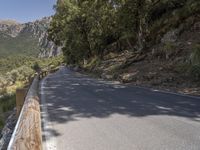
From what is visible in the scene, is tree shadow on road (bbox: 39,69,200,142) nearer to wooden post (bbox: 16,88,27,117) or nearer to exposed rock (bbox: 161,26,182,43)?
wooden post (bbox: 16,88,27,117)

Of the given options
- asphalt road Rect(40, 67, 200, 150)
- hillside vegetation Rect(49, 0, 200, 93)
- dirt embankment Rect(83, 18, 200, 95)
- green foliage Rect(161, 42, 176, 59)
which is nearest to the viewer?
asphalt road Rect(40, 67, 200, 150)

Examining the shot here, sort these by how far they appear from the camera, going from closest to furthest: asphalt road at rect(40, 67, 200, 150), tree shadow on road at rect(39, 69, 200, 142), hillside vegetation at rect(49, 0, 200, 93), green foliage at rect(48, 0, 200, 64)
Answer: asphalt road at rect(40, 67, 200, 150)
tree shadow on road at rect(39, 69, 200, 142)
hillside vegetation at rect(49, 0, 200, 93)
green foliage at rect(48, 0, 200, 64)

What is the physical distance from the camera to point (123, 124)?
809cm

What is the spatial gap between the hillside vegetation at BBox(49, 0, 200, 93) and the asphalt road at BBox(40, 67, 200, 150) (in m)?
5.10

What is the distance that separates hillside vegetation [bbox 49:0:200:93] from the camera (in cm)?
1939

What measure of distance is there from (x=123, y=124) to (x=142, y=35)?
22948 millimetres

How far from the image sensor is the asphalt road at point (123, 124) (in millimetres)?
6277

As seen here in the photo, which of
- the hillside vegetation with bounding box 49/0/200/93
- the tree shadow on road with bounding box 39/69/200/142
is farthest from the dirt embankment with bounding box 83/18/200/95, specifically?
the tree shadow on road with bounding box 39/69/200/142

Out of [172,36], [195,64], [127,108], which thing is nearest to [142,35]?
[172,36]

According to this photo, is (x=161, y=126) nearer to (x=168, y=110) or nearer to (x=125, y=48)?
(x=168, y=110)

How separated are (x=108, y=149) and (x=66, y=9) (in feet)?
133

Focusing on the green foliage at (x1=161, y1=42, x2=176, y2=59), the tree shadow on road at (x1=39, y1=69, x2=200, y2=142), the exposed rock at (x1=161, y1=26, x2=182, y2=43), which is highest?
the exposed rock at (x1=161, y1=26, x2=182, y2=43)

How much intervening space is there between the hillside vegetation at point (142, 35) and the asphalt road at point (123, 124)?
5099 millimetres

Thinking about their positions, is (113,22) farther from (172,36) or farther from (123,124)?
(123,124)
